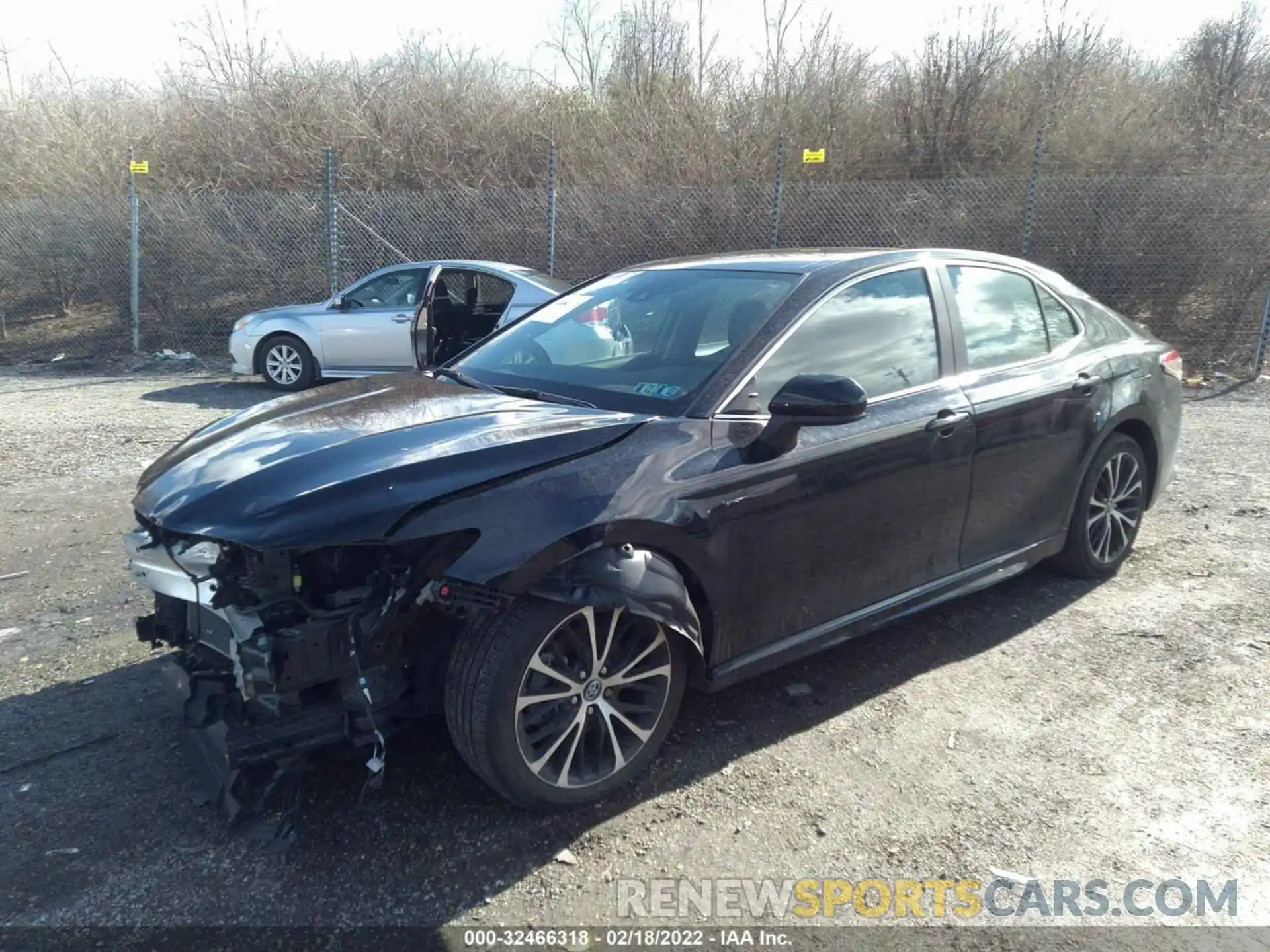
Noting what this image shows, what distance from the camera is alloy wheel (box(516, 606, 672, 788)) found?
2.81 metres

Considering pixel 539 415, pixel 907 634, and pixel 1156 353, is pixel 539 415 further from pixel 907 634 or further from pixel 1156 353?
pixel 1156 353

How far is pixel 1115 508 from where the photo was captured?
4770 mm

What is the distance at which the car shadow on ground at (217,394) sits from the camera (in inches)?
382

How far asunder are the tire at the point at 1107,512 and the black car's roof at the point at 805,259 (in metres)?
1.13

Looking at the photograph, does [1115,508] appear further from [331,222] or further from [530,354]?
[331,222]

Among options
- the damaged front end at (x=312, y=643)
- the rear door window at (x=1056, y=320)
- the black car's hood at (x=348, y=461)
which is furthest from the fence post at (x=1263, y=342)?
the damaged front end at (x=312, y=643)

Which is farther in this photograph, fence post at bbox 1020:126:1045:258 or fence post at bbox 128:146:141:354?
fence post at bbox 128:146:141:354

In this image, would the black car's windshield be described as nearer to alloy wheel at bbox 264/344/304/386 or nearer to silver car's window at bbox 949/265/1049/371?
silver car's window at bbox 949/265/1049/371

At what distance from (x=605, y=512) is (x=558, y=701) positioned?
0.60 m

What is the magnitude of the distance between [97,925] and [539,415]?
75.6 inches

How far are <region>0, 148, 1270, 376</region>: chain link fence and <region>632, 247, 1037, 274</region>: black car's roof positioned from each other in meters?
8.07

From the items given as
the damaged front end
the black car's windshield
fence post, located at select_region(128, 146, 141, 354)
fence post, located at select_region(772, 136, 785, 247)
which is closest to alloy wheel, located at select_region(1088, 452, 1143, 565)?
the black car's windshield

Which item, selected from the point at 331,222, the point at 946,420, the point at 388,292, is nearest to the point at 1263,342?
the point at 946,420
